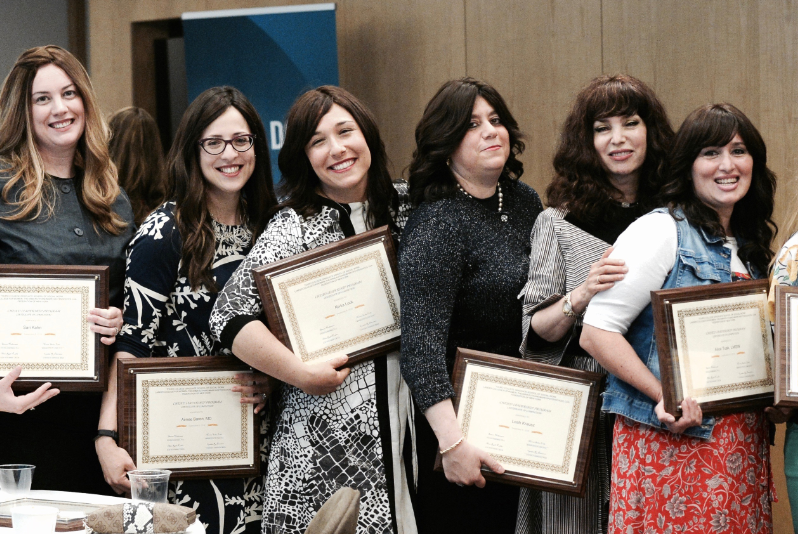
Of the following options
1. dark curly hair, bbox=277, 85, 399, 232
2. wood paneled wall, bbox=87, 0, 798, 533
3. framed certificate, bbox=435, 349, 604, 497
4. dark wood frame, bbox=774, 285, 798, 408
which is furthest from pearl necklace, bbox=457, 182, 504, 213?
wood paneled wall, bbox=87, 0, 798, 533

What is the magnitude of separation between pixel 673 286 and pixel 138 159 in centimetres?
218

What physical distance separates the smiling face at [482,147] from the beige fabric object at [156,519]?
4.16 ft

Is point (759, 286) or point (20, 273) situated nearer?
point (759, 286)

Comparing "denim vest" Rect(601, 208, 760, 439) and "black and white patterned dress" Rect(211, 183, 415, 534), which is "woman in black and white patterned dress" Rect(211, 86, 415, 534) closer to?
"black and white patterned dress" Rect(211, 183, 415, 534)

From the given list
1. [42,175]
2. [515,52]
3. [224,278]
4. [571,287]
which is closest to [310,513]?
[224,278]

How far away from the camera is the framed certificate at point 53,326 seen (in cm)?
254

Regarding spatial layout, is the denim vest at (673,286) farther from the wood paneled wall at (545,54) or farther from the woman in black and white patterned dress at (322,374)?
the wood paneled wall at (545,54)

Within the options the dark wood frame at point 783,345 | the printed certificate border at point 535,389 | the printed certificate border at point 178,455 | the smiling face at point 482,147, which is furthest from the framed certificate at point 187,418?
the dark wood frame at point 783,345

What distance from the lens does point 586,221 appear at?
101 inches

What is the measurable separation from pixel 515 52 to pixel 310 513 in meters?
Result: 2.99

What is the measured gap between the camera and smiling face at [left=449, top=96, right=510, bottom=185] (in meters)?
2.59

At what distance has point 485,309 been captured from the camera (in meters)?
2.55

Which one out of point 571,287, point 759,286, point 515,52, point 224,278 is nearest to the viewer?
point 759,286

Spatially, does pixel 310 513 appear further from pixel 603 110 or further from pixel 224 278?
pixel 603 110
